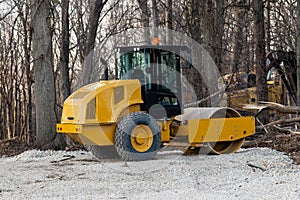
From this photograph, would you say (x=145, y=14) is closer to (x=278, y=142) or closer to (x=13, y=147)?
(x=13, y=147)

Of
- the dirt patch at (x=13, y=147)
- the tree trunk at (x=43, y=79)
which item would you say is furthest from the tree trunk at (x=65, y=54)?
the tree trunk at (x=43, y=79)

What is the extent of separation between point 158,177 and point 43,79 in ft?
17.0

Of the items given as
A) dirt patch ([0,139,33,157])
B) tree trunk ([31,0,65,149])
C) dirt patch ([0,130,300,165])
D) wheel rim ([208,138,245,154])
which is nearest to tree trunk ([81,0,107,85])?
dirt patch ([0,139,33,157])

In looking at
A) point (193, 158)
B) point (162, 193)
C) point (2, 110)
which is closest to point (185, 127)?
point (193, 158)

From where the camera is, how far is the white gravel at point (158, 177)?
20.2ft

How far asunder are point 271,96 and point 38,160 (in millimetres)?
10934

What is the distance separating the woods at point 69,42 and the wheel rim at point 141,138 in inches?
65.4

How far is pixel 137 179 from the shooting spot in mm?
7418

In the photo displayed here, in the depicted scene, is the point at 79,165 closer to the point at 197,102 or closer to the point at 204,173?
the point at 204,173

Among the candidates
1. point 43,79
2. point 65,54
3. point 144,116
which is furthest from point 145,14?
point 144,116

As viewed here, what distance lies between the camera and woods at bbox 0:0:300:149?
11.7m

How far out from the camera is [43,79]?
11.7m

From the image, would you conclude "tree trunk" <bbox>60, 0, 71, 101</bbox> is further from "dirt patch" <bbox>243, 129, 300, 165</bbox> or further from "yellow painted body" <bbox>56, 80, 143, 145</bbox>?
"dirt patch" <bbox>243, 129, 300, 165</bbox>

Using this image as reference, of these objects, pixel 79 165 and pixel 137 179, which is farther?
pixel 79 165
